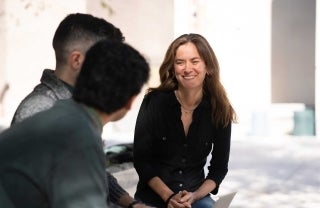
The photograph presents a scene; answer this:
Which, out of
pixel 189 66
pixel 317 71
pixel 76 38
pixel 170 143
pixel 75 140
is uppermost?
pixel 76 38

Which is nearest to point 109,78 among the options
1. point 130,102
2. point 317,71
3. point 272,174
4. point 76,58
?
point 130,102

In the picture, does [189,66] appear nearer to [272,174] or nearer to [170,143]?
[170,143]

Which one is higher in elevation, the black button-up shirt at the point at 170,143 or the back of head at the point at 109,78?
the back of head at the point at 109,78

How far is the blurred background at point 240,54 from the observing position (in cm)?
1272

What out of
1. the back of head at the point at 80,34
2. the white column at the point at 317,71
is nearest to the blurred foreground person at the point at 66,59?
the back of head at the point at 80,34

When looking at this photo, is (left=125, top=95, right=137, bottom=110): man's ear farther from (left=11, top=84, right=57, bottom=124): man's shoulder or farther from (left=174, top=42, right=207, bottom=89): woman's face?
(left=174, top=42, right=207, bottom=89): woman's face

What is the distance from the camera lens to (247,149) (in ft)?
38.9

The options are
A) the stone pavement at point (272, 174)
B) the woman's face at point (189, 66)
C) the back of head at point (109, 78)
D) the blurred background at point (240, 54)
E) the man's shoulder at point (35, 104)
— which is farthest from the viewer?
the blurred background at point (240, 54)

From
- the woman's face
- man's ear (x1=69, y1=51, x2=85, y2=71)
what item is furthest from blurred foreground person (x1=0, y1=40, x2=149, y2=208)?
the woman's face

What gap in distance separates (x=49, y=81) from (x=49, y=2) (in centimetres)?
1190

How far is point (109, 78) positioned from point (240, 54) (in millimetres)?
14383

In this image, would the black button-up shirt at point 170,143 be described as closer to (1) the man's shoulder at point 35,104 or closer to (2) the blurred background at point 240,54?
(1) the man's shoulder at point 35,104

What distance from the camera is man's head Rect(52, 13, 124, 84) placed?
1865 mm

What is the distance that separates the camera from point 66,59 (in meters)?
1.89
